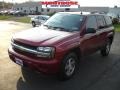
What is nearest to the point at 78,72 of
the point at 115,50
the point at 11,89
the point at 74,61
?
the point at 74,61

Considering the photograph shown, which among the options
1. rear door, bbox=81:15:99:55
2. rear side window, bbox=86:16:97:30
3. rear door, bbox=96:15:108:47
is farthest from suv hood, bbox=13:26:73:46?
rear door, bbox=96:15:108:47

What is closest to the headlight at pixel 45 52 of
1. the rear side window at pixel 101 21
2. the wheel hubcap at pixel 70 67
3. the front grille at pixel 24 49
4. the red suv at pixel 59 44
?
the red suv at pixel 59 44

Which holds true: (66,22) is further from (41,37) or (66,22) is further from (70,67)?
(70,67)

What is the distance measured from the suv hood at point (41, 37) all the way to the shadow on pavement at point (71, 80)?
3.59 ft

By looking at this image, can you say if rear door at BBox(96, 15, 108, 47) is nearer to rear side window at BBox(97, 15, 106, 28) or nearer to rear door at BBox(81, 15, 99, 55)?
rear side window at BBox(97, 15, 106, 28)

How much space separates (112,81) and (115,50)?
4.81m

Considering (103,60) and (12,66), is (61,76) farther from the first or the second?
(103,60)

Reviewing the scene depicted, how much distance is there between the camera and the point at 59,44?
6.06 meters

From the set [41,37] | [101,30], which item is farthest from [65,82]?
[101,30]

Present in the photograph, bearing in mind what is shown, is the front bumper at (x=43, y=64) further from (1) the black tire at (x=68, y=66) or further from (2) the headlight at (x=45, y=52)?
(1) the black tire at (x=68, y=66)

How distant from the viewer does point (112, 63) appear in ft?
28.8

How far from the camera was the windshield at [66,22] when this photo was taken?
718cm

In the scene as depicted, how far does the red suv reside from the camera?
5871 mm

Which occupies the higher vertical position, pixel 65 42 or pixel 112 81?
pixel 65 42
